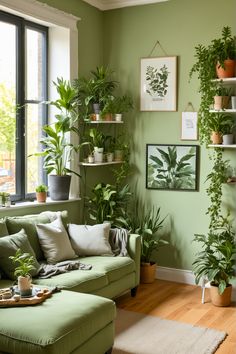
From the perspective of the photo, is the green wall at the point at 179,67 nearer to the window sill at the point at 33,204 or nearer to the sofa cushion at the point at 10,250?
the window sill at the point at 33,204

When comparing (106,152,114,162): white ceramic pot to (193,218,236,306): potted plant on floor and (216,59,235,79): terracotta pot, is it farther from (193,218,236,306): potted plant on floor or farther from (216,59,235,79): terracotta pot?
(216,59,235,79): terracotta pot

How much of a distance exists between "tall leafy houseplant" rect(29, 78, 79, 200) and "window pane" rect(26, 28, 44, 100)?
22 centimetres

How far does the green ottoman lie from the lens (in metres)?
2.70

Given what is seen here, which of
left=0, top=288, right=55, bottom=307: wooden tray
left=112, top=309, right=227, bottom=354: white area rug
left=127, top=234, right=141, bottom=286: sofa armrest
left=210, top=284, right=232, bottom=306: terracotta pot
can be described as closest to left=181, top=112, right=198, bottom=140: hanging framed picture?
left=127, top=234, right=141, bottom=286: sofa armrest

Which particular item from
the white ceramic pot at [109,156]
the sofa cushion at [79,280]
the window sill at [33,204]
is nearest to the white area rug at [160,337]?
the sofa cushion at [79,280]

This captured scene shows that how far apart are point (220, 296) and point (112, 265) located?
3.58ft

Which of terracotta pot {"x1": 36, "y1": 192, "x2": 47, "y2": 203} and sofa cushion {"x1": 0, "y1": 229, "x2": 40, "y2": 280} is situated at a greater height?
terracotta pot {"x1": 36, "y1": 192, "x2": 47, "y2": 203}

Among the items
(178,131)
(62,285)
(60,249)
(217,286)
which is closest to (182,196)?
(178,131)

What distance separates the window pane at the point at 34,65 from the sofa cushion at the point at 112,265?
1831 millimetres

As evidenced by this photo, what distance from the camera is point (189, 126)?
5.21m

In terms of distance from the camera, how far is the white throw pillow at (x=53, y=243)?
4160 millimetres

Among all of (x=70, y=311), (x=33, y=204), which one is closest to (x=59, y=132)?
(x=33, y=204)

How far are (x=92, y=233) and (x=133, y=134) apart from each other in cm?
151

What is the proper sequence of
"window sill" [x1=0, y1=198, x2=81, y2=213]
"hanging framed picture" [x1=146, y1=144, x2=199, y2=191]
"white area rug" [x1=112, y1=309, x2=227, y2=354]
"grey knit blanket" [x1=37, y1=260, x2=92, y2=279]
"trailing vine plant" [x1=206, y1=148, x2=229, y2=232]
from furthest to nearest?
1. "hanging framed picture" [x1=146, y1=144, x2=199, y2=191]
2. "trailing vine plant" [x1=206, y1=148, x2=229, y2=232]
3. "window sill" [x1=0, y1=198, x2=81, y2=213]
4. "grey knit blanket" [x1=37, y1=260, x2=92, y2=279]
5. "white area rug" [x1=112, y1=309, x2=227, y2=354]
